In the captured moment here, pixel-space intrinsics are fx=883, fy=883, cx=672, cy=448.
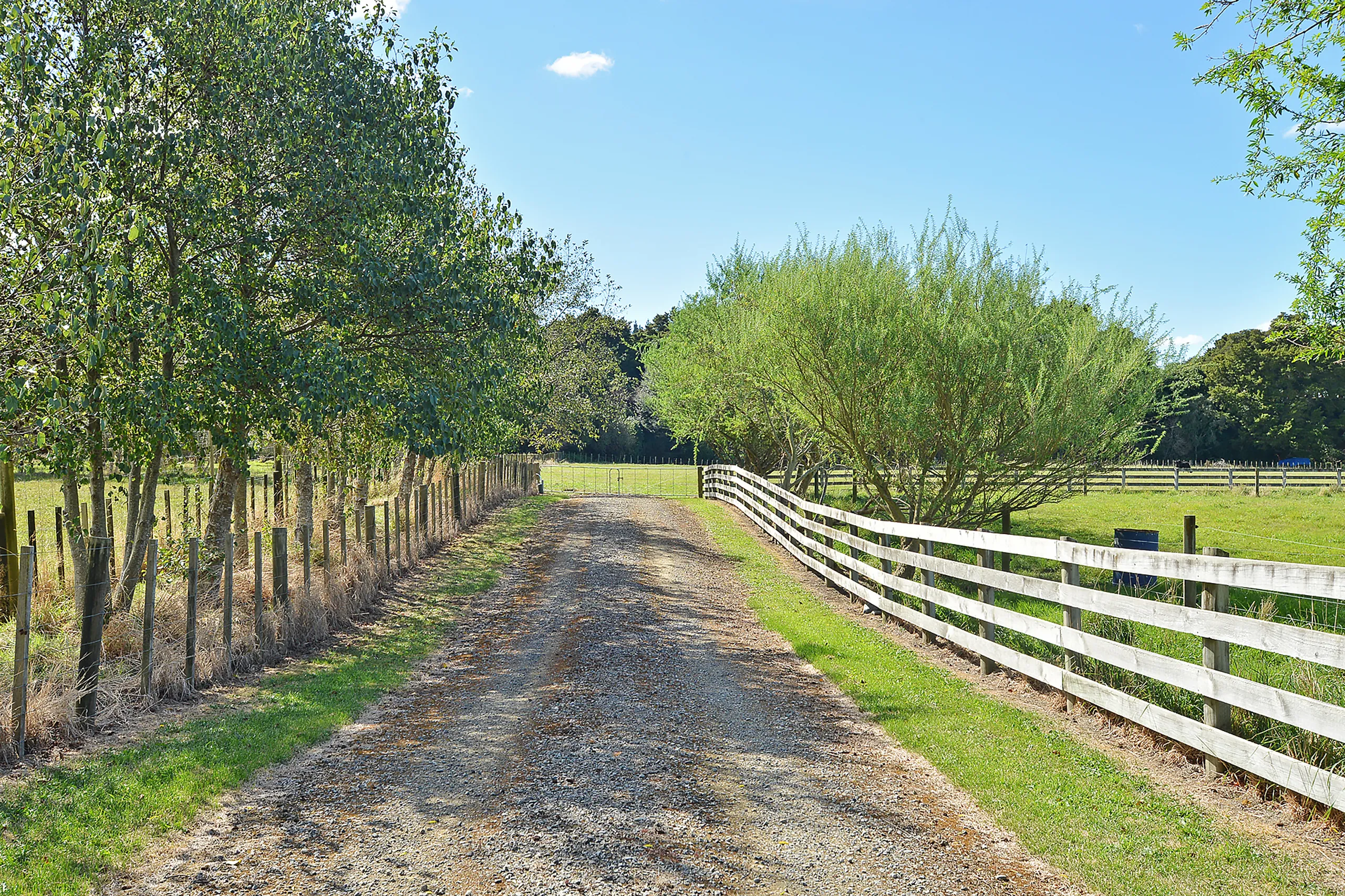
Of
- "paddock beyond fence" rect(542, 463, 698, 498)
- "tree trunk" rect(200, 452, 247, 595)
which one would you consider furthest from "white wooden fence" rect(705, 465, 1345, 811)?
"paddock beyond fence" rect(542, 463, 698, 498)

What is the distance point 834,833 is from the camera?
491 cm

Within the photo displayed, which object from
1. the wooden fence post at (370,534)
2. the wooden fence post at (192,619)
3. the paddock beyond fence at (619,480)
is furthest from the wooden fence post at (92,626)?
the paddock beyond fence at (619,480)

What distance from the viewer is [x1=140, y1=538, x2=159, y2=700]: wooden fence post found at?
7512mm

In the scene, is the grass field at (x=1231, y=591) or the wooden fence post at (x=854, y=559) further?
the wooden fence post at (x=854, y=559)

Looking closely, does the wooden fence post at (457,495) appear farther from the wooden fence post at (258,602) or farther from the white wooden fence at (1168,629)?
the white wooden fence at (1168,629)

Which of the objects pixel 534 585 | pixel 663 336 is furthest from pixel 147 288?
pixel 663 336

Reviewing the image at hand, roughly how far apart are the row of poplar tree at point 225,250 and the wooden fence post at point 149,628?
3.87 feet

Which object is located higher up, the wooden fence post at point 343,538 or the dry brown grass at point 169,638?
the wooden fence post at point 343,538

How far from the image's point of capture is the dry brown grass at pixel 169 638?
6.57 metres

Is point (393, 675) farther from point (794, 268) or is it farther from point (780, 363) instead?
point (794, 268)

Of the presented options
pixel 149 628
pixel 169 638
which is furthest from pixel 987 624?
pixel 169 638

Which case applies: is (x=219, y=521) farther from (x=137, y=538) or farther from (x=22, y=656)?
(x=22, y=656)

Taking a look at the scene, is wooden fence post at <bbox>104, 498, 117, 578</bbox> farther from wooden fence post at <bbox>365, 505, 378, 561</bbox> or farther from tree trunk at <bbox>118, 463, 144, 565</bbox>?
wooden fence post at <bbox>365, 505, 378, 561</bbox>

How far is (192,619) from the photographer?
8125 mm
